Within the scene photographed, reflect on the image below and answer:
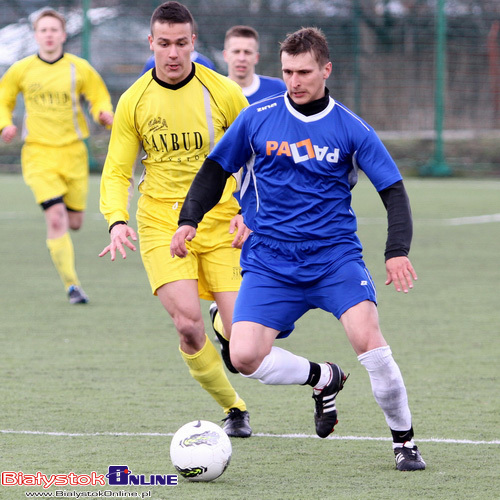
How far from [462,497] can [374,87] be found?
62.4 feet

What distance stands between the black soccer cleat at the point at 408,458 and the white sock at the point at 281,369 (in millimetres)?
563

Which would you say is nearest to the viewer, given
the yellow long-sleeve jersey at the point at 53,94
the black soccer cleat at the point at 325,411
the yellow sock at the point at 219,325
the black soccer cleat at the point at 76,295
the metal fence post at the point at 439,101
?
the black soccer cleat at the point at 325,411

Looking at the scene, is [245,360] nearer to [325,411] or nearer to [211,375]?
[325,411]

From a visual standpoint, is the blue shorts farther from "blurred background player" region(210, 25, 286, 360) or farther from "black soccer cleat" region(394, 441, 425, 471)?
"blurred background player" region(210, 25, 286, 360)

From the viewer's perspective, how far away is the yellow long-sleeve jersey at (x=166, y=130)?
→ 17.4 feet

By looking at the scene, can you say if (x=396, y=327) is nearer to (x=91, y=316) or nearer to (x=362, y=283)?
(x=91, y=316)

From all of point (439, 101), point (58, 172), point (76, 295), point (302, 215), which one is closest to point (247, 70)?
point (58, 172)

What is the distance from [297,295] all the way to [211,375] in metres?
0.74

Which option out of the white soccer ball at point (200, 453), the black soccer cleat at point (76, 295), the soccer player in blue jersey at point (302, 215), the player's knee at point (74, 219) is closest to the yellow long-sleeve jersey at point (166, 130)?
the soccer player in blue jersey at point (302, 215)

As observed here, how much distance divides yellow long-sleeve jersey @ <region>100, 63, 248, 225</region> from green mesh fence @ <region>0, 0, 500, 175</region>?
56.1 feet

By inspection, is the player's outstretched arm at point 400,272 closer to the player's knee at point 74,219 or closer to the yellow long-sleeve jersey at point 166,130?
the yellow long-sleeve jersey at point 166,130

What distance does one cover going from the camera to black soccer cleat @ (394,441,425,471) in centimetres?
444

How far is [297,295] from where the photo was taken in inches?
185

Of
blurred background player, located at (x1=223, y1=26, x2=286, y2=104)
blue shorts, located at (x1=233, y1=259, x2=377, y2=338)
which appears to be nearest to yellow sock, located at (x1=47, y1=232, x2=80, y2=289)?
blurred background player, located at (x1=223, y1=26, x2=286, y2=104)
